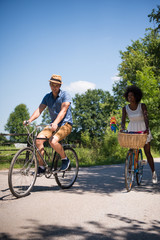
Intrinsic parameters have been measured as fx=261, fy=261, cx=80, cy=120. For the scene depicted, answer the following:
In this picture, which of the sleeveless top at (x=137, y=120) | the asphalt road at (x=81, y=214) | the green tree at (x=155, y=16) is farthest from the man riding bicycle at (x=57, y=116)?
the green tree at (x=155, y=16)

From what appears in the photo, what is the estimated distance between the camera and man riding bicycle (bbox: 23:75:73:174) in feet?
16.0

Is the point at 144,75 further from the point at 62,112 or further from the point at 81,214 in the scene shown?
the point at 81,214

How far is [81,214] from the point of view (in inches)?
139

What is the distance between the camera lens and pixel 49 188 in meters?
5.38

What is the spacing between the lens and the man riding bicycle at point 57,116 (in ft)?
16.0

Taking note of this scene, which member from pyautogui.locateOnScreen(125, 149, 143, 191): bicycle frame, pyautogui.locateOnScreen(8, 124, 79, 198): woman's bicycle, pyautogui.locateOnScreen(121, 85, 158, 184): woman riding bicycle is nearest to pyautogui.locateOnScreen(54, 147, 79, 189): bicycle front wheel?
pyautogui.locateOnScreen(8, 124, 79, 198): woman's bicycle

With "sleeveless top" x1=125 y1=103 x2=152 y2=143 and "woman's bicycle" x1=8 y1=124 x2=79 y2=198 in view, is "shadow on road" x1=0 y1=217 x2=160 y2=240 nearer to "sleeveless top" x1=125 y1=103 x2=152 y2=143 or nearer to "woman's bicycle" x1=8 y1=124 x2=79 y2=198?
"woman's bicycle" x1=8 y1=124 x2=79 y2=198

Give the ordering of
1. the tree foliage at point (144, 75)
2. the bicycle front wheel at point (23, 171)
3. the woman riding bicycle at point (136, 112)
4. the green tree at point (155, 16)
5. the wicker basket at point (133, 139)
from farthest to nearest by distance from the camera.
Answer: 1. the tree foliage at point (144, 75)
2. the green tree at point (155, 16)
3. the woman riding bicycle at point (136, 112)
4. the wicker basket at point (133, 139)
5. the bicycle front wheel at point (23, 171)

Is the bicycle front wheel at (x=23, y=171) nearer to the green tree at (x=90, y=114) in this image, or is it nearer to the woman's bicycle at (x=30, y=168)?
the woman's bicycle at (x=30, y=168)

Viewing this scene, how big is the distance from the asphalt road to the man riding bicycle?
0.77 meters

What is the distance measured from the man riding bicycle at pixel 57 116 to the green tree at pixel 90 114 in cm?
4601

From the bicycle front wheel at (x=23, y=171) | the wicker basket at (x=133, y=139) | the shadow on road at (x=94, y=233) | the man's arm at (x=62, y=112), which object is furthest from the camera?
the wicker basket at (x=133, y=139)

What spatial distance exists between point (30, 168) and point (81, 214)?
4.99ft

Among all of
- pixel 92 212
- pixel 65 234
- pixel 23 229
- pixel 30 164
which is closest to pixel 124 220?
pixel 92 212
